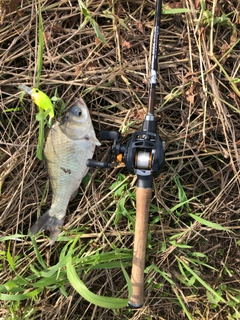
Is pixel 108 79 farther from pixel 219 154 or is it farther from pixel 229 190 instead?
pixel 229 190

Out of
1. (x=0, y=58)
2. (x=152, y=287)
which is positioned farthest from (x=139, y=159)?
(x=0, y=58)

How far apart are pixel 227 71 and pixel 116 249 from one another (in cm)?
145

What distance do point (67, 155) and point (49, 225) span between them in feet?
1.74

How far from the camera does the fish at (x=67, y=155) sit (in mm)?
2172

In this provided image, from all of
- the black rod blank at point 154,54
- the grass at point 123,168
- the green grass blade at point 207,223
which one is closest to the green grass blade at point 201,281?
the grass at point 123,168

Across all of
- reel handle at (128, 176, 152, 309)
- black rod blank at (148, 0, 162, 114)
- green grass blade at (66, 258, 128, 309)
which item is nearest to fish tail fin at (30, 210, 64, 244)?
green grass blade at (66, 258, 128, 309)

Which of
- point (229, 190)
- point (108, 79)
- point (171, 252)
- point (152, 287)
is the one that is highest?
point (108, 79)

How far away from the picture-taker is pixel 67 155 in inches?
86.8

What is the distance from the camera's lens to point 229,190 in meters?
2.25

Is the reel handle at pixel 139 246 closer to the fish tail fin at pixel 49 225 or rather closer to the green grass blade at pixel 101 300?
the green grass blade at pixel 101 300

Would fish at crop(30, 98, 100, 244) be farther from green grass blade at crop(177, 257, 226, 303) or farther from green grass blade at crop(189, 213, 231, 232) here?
green grass blade at crop(177, 257, 226, 303)

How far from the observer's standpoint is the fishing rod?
185 centimetres

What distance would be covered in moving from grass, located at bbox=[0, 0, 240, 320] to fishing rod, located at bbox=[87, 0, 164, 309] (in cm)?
18

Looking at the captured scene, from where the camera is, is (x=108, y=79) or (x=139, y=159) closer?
(x=139, y=159)
